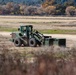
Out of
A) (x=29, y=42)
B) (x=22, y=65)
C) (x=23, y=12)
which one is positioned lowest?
(x=23, y=12)

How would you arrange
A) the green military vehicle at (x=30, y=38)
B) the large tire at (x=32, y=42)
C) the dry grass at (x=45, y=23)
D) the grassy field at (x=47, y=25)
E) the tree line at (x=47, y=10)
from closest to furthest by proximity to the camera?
the green military vehicle at (x=30, y=38), the large tire at (x=32, y=42), the grassy field at (x=47, y=25), the dry grass at (x=45, y=23), the tree line at (x=47, y=10)

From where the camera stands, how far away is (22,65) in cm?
776

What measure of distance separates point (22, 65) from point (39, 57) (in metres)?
0.53

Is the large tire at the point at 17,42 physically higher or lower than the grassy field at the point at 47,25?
higher

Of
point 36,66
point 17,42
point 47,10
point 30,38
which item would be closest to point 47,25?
point 17,42

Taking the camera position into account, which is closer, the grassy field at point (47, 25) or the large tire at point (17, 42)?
the large tire at point (17, 42)

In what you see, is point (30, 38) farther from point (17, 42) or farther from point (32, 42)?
point (17, 42)

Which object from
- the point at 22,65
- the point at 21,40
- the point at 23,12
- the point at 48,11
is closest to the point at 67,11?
the point at 48,11

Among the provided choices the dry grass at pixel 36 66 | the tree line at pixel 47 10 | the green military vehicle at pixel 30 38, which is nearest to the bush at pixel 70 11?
the tree line at pixel 47 10

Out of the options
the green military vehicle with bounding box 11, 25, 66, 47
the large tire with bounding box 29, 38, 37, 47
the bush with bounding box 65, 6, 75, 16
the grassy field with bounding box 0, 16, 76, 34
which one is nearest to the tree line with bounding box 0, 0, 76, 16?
the bush with bounding box 65, 6, 75, 16

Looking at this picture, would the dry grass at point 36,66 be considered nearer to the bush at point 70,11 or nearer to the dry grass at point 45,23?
the dry grass at point 45,23

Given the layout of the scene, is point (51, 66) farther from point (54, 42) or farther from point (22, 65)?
point (54, 42)

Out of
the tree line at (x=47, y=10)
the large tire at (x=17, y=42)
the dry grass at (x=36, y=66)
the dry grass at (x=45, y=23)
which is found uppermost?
the dry grass at (x=36, y=66)

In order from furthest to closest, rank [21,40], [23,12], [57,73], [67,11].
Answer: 1. [23,12]
2. [67,11]
3. [21,40]
4. [57,73]
